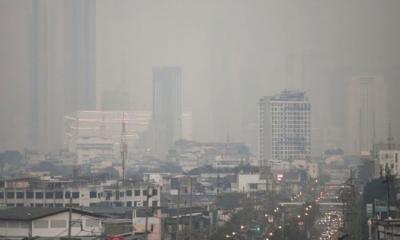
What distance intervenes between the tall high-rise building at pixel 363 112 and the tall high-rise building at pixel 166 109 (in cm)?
1008

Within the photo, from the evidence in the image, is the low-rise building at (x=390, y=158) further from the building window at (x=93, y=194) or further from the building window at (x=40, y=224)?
the building window at (x=40, y=224)

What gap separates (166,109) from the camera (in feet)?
240

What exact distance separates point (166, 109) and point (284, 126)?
1016 centimetres

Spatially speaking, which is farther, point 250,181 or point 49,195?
point 250,181

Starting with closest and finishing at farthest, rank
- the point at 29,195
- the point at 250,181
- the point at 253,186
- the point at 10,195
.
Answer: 1. the point at 29,195
2. the point at 10,195
3. the point at 250,181
4. the point at 253,186

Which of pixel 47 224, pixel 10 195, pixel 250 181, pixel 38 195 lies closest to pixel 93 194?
pixel 38 195

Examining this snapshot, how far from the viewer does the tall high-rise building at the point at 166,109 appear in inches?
2729

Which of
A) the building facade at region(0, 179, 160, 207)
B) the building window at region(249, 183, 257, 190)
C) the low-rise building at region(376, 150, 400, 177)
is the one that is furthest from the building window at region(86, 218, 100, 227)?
the building window at region(249, 183, 257, 190)

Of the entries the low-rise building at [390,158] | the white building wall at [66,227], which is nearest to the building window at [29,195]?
the white building wall at [66,227]

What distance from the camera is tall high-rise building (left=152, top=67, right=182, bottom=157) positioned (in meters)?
69.3

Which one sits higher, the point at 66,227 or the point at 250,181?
the point at 66,227

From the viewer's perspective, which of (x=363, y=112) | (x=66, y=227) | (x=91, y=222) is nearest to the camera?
(x=66, y=227)

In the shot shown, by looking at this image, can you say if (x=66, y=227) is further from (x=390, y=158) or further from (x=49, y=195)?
(x=390, y=158)

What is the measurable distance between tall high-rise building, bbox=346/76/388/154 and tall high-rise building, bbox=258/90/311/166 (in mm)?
2866
